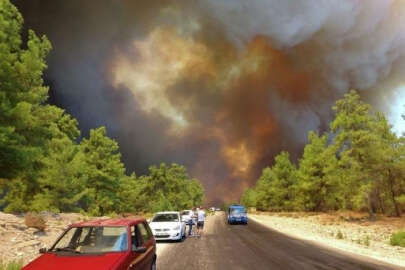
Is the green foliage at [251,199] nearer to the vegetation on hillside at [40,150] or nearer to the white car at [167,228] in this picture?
the vegetation on hillside at [40,150]

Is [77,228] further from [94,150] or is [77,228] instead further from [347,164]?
[94,150]

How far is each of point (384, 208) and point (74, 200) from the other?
47.1 m

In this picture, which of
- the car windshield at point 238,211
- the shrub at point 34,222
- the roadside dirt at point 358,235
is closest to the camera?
the roadside dirt at point 358,235

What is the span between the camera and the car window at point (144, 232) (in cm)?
755

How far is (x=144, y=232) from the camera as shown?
309 inches

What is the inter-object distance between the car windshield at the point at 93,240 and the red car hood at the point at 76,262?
0.94 feet

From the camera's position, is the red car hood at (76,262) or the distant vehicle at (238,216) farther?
the distant vehicle at (238,216)

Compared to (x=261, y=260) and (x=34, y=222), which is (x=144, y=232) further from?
(x=34, y=222)

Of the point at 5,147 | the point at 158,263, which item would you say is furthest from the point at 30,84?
the point at 158,263

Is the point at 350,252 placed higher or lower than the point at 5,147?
lower

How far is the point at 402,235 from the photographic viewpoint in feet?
60.5

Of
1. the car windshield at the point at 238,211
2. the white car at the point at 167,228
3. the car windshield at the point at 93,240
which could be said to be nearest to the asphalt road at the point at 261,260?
the white car at the point at 167,228

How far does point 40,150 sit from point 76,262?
56.8 feet

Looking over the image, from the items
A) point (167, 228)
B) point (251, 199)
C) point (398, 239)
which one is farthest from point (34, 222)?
point (251, 199)
